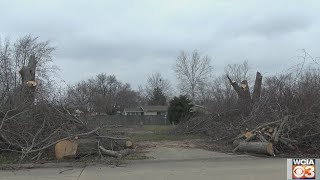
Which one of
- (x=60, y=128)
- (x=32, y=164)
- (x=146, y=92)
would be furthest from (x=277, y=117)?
(x=146, y=92)

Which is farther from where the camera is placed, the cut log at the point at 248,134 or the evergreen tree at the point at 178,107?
the evergreen tree at the point at 178,107

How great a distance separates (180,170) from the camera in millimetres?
10297

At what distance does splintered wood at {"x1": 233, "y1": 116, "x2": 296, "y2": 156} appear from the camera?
13013 millimetres

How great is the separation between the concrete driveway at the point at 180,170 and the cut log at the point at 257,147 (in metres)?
0.50

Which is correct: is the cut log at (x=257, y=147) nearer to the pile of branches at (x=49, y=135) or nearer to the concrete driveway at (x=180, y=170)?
the concrete driveway at (x=180, y=170)

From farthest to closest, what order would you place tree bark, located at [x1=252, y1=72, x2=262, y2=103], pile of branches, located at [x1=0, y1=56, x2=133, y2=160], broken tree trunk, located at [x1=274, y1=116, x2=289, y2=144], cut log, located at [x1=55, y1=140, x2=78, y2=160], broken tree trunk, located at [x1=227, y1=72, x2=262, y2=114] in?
1. tree bark, located at [x1=252, y1=72, x2=262, y2=103]
2. broken tree trunk, located at [x1=227, y1=72, x2=262, y2=114]
3. broken tree trunk, located at [x1=274, y1=116, x2=289, y2=144]
4. pile of branches, located at [x1=0, y1=56, x2=133, y2=160]
5. cut log, located at [x1=55, y1=140, x2=78, y2=160]

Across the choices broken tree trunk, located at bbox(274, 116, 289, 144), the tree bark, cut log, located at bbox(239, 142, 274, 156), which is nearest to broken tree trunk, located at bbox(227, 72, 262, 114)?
the tree bark


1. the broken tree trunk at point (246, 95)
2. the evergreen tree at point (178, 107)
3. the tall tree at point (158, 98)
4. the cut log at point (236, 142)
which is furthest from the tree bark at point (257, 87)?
the tall tree at point (158, 98)

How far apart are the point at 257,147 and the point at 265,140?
0.74 metres

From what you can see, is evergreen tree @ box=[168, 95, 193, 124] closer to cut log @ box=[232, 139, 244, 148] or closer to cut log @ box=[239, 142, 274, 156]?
cut log @ box=[232, 139, 244, 148]

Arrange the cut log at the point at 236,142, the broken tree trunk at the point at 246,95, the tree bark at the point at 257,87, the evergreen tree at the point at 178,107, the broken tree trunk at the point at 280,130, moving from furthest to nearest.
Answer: the evergreen tree at the point at 178,107, the tree bark at the point at 257,87, the broken tree trunk at the point at 246,95, the cut log at the point at 236,142, the broken tree trunk at the point at 280,130

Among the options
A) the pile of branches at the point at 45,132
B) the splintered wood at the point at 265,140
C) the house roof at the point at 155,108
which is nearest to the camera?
the pile of branches at the point at 45,132

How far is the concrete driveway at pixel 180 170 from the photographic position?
371 inches

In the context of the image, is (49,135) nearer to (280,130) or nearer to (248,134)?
(248,134)
